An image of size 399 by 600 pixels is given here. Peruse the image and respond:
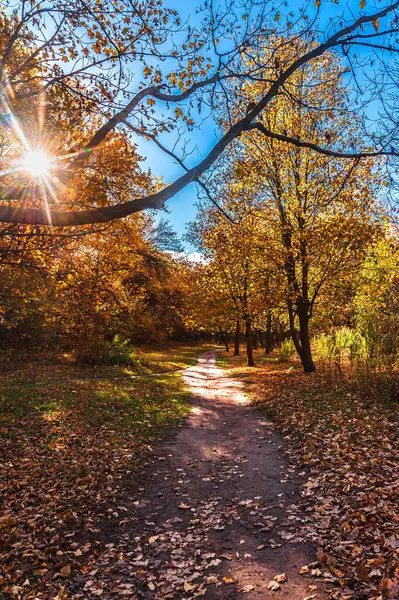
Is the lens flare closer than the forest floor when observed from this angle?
No

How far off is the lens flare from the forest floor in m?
6.00

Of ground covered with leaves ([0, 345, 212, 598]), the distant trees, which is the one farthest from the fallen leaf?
the distant trees

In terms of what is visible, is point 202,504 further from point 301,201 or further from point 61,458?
point 301,201

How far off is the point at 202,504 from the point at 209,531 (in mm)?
863

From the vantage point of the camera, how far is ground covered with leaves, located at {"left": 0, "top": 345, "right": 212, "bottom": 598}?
15.5ft

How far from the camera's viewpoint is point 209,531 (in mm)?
5125

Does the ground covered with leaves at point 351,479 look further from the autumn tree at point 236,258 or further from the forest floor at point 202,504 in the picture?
the autumn tree at point 236,258

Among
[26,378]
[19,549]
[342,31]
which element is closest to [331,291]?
[342,31]

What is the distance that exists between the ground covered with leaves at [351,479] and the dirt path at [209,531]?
1.11ft

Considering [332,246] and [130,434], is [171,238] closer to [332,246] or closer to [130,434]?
[332,246]

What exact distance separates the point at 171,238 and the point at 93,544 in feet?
123

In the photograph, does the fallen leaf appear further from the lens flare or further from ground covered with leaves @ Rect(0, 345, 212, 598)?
the lens flare

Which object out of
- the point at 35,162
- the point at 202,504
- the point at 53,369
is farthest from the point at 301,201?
the point at 53,369

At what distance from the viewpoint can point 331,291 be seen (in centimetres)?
1802
